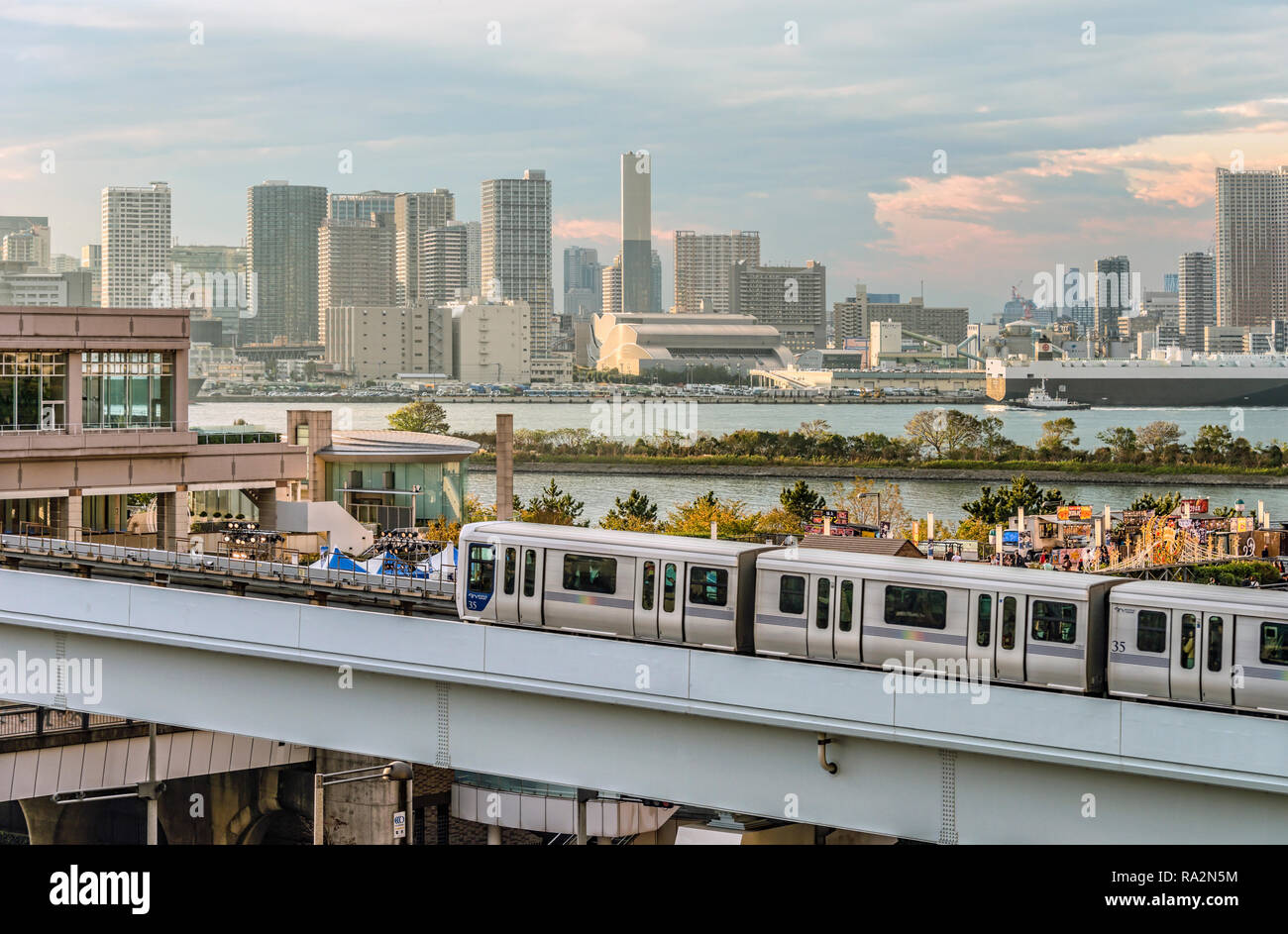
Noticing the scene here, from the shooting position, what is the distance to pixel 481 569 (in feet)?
A: 34.6

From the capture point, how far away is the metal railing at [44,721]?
13.5 meters

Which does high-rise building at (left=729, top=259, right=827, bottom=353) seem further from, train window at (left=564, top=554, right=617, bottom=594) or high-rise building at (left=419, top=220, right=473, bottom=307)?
train window at (left=564, top=554, right=617, bottom=594)

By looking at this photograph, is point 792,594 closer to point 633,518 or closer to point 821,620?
point 821,620

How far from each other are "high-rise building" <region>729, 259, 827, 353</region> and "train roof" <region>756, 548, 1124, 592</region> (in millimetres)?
170512

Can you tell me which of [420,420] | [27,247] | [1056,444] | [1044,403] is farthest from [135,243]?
[1056,444]

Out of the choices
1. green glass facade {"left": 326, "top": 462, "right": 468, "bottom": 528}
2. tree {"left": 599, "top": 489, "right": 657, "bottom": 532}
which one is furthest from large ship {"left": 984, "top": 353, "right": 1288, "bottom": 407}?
green glass facade {"left": 326, "top": 462, "right": 468, "bottom": 528}

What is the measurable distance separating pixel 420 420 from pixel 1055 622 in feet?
218

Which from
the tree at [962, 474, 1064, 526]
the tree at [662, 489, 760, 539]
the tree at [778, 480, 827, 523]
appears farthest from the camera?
the tree at [778, 480, 827, 523]

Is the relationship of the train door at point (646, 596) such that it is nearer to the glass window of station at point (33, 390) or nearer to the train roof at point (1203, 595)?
the train roof at point (1203, 595)

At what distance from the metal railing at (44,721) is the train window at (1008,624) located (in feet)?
30.3

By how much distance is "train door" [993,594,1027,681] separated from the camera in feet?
29.0

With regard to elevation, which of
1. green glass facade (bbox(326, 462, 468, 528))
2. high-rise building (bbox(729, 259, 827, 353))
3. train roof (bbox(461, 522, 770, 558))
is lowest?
green glass facade (bbox(326, 462, 468, 528))

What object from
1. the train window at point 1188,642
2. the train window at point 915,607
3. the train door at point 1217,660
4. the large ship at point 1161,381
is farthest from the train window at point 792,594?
the large ship at point 1161,381
